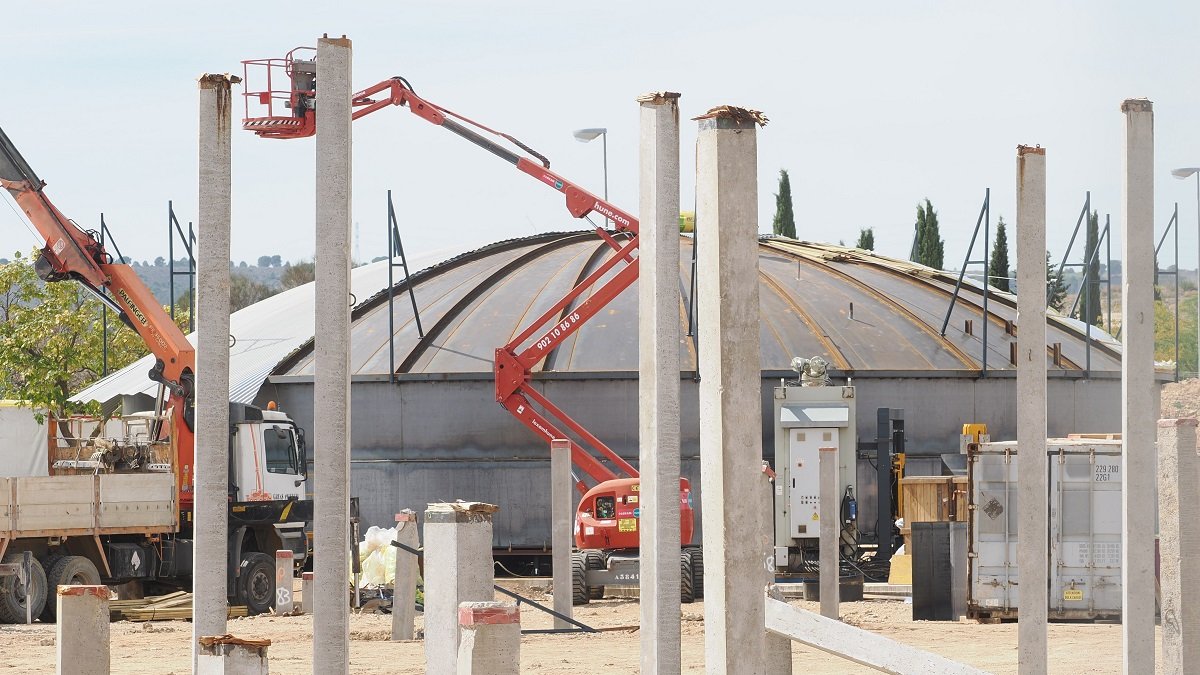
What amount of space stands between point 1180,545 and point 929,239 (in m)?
79.1

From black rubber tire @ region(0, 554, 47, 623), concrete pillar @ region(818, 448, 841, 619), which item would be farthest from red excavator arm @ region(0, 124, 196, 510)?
concrete pillar @ region(818, 448, 841, 619)

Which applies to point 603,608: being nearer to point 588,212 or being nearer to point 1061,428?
point 588,212

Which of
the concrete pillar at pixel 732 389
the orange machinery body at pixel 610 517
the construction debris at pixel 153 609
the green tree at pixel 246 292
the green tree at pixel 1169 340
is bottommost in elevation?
the construction debris at pixel 153 609

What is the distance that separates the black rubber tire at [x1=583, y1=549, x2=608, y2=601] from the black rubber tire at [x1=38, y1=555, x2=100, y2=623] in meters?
8.00

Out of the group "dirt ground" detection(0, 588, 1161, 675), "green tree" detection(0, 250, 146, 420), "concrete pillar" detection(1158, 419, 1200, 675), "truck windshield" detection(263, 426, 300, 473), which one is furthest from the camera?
"green tree" detection(0, 250, 146, 420)

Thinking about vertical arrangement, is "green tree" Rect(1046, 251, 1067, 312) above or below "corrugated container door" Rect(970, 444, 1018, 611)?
above

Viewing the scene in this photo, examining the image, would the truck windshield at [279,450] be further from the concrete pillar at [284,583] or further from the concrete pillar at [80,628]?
the concrete pillar at [80,628]

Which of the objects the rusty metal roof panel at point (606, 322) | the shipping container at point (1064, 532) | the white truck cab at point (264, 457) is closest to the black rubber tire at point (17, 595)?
the white truck cab at point (264, 457)

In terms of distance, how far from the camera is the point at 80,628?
9039mm

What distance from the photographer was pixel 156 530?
26938mm

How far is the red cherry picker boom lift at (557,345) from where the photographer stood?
2633 cm

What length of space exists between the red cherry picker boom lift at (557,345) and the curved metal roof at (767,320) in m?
2.74

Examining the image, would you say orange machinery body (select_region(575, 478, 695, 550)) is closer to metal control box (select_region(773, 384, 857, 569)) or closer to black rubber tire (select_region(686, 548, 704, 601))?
black rubber tire (select_region(686, 548, 704, 601))

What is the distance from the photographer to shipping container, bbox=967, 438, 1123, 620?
21.9m
